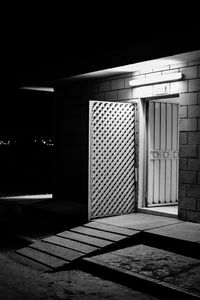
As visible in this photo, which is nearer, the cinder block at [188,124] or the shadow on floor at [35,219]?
the cinder block at [188,124]

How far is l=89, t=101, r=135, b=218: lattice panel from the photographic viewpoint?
8258 millimetres

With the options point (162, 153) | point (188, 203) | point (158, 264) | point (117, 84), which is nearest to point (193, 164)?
point (188, 203)

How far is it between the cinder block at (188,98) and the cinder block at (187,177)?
53.0 inches

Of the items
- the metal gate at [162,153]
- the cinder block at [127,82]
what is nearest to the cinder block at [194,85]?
the metal gate at [162,153]

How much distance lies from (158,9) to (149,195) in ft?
13.8

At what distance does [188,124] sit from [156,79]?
121cm

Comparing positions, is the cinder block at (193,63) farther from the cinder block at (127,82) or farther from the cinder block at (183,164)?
the cinder block at (183,164)

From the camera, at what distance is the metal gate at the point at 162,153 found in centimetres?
917

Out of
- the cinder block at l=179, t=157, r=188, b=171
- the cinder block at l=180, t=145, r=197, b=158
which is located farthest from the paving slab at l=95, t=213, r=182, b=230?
the cinder block at l=180, t=145, r=197, b=158

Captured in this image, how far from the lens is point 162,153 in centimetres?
938

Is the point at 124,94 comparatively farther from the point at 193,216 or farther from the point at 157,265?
the point at 157,265

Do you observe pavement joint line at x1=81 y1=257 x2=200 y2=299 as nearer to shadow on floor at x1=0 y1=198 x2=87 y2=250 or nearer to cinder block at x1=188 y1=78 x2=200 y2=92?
shadow on floor at x1=0 y1=198 x2=87 y2=250

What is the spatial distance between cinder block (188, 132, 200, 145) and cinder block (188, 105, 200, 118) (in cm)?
34

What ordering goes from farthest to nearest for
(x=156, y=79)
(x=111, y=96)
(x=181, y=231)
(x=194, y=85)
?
(x=111, y=96), (x=156, y=79), (x=194, y=85), (x=181, y=231)
